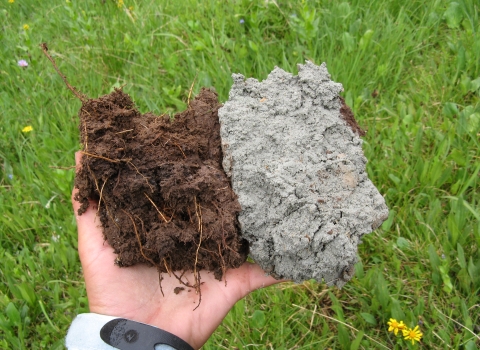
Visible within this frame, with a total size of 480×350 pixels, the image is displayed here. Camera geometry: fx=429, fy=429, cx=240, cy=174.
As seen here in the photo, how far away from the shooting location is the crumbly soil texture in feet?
5.62

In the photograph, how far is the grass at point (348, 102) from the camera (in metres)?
2.20

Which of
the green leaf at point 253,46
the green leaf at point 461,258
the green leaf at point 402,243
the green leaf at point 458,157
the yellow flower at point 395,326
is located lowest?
the yellow flower at point 395,326

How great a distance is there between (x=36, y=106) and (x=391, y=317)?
9.14ft

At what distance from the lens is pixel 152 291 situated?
1870 millimetres

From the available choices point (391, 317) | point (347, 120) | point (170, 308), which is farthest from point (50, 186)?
point (391, 317)

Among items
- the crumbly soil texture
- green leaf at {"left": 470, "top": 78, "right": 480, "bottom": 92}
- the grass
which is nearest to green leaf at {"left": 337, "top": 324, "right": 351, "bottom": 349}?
the grass

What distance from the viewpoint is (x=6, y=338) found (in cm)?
228

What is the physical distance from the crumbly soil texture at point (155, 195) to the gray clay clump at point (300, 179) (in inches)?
4.3

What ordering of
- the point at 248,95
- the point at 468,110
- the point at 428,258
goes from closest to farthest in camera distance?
the point at 248,95
the point at 428,258
the point at 468,110

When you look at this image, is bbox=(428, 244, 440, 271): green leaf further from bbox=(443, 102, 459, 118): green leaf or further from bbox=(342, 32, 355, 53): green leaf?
bbox=(342, 32, 355, 53): green leaf

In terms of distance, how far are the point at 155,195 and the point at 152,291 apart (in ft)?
1.43

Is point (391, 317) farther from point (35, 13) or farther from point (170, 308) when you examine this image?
point (35, 13)

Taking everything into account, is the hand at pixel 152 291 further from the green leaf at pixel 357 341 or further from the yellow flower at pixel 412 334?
the yellow flower at pixel 412 334

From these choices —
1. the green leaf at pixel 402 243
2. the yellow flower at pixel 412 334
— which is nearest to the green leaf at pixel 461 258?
the green leaf at pixel 402 243
